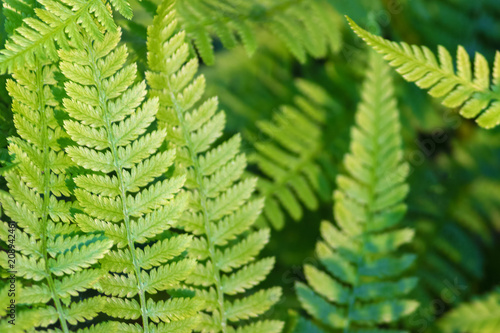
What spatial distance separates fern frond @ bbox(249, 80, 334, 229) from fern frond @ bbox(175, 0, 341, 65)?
14.8 inches

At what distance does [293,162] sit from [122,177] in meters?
1.18

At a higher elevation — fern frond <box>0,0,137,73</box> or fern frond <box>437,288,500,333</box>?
fern frond <box>0,0,137,73</box>

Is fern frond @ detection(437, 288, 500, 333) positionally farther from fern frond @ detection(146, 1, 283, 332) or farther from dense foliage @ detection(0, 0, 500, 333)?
fern frond @ detection(146, 1, 283, 332)

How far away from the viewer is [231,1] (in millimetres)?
1793

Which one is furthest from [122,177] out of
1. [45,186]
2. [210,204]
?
[210,204]

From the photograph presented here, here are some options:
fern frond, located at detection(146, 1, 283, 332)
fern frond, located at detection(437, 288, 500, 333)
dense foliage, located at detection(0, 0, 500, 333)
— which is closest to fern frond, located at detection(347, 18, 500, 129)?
dense foliage, located at detection(0, 0, 500, 333)

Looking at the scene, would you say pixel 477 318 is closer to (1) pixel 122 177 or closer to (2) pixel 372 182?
(2) pixel 372 182

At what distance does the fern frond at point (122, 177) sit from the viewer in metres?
1.01

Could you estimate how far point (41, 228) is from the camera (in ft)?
3.25

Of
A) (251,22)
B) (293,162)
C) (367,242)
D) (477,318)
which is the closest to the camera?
(367,242)

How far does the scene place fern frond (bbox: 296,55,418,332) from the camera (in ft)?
4.73

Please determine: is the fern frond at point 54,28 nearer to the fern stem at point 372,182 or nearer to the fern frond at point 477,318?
the fern stem at point 372,182

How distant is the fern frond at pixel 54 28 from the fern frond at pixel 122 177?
0.11 ft

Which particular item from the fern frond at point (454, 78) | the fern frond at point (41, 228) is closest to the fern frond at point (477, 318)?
the fern frond at point (454, 78)
